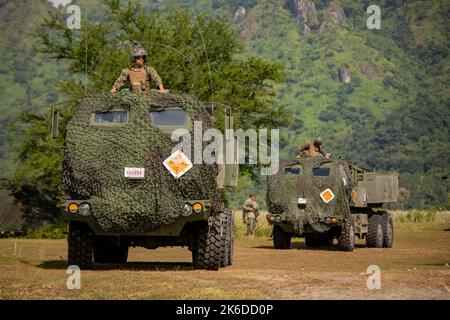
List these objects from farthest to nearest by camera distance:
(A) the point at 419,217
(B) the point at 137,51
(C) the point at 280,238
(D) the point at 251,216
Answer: (A) the point at 419,217, (D) the point at 251,216, (C) the point at 280,238, (B) the point at 137,51

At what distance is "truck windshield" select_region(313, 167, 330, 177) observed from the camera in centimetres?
2796

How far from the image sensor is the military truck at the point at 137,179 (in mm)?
16719

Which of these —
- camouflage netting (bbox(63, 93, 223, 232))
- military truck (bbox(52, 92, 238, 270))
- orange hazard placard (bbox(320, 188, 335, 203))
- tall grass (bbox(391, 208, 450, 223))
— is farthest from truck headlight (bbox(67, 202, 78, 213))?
tall grass (bbox(391, 208, 450, 223))

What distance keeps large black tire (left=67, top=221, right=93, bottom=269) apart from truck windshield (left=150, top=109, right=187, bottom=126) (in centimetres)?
216

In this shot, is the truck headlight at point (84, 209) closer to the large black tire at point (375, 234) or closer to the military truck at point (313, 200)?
the military truck at point (313, 200)

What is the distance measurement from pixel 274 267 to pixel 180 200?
11.4 feet

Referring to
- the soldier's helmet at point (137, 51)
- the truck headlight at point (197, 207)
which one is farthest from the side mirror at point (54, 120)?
the truck headlight at point (197, 207)

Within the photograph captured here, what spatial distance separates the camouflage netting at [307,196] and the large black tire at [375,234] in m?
3.06

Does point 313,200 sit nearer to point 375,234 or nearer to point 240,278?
point 375,234

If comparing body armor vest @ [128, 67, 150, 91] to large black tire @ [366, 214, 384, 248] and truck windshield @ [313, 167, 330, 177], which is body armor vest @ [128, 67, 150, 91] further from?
large black tire @ [366, 214, 384, 248]

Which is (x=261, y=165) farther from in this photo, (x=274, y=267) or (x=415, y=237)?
(x=274, y=267)

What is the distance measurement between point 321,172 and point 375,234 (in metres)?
3.66

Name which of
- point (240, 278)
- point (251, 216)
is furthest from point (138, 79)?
point (251, 216)

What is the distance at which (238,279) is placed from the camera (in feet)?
52.0
